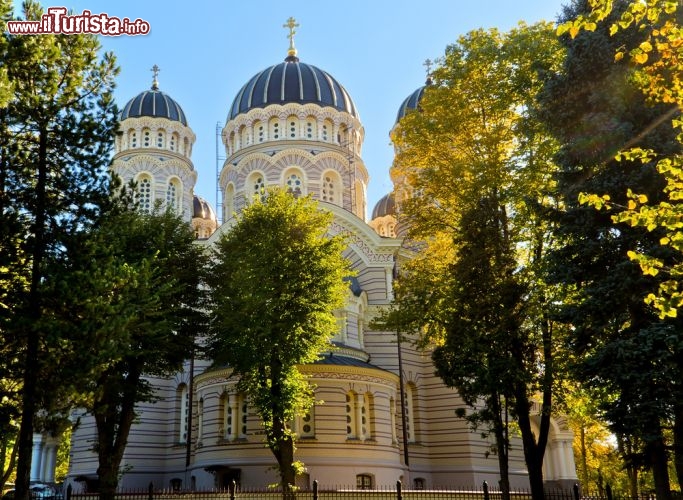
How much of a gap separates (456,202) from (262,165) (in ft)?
67.4

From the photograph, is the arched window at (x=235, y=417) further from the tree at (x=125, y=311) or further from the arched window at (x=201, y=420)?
the tree at (x=125, y=311)

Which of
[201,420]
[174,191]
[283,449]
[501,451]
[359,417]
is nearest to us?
[501,451]

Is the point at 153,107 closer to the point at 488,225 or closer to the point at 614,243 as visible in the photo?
the point at 488,225

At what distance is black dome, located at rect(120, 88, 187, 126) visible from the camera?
41.1 m

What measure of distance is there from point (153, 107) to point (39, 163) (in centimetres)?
2932

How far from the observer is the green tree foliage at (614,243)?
39.9 ft

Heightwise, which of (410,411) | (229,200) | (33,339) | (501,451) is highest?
(229,200)

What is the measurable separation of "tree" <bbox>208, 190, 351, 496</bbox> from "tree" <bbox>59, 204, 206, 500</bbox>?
1.79m

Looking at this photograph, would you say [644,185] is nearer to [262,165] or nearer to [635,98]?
[635,98]

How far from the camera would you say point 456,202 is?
1847 cm

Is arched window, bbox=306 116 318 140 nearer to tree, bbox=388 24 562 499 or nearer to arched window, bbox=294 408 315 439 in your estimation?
arched window, bbox=294 408 315 439

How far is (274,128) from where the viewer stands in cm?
3794

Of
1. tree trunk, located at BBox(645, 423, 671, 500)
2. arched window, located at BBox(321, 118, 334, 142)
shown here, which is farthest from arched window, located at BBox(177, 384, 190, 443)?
tree trunk, located at BBox(645, 423, 671, 500)

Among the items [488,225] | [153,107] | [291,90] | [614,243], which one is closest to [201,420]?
[488,225]
